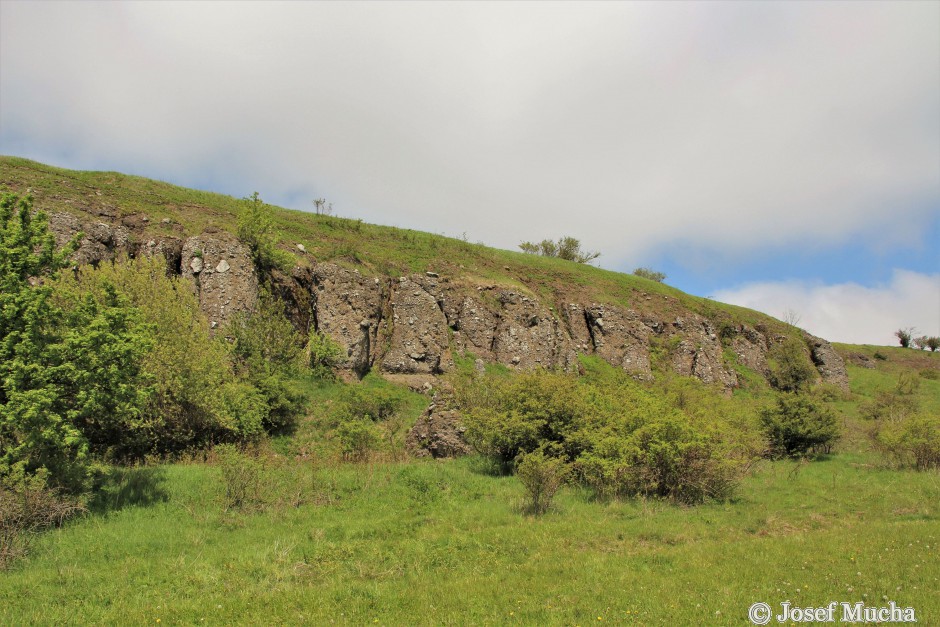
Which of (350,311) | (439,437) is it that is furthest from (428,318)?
(439,437)

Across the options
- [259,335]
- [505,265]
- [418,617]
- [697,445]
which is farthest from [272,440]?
[505,265]

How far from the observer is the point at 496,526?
12.7m

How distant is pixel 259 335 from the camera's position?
24.6 metres

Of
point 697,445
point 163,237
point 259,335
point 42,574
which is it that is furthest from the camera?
point 163,237

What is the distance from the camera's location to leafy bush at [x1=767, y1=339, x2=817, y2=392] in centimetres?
4594

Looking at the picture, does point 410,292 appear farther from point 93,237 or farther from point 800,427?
point 800,427

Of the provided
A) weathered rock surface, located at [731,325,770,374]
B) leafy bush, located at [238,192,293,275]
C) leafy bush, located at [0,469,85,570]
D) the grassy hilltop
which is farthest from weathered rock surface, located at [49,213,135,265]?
weathered rock surface, located at [731,325,770,374]

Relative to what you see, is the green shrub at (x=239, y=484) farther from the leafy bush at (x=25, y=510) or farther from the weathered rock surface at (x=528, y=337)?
the weathered rock surface at (x=528, y=337)

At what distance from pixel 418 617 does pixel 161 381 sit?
14960mm

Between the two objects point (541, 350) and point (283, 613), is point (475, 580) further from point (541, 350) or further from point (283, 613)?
point (541, 350)

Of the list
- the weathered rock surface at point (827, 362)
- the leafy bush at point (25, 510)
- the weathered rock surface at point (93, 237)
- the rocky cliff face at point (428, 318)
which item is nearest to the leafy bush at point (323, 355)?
the rocky cliff face at point (428, 318)

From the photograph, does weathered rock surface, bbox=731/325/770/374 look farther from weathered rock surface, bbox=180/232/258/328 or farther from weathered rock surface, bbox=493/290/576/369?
weathered rock surface, bbox=180/232/258/328

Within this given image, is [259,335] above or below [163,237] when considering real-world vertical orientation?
below

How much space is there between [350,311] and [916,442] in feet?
100
